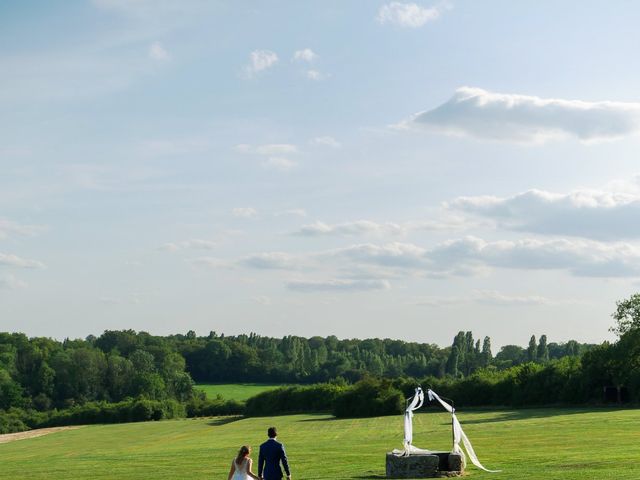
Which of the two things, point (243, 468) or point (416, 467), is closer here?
point (243, 468)

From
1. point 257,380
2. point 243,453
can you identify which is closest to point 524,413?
point 243,453

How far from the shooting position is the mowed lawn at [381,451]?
3269 centimetres

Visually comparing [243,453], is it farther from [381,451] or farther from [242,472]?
[381,451]

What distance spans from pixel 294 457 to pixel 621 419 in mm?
27177

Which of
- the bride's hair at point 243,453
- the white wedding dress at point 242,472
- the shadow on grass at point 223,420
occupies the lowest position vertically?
the shadow on grass at point 223,420

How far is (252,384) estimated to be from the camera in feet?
628

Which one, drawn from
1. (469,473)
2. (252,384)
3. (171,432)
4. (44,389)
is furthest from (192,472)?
(252,384)

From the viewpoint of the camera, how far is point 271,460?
2225 cm

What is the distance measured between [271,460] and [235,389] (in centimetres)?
15666

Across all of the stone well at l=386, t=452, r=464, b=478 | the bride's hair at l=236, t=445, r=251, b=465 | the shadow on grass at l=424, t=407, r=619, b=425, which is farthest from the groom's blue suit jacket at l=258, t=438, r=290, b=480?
the shadow on grass at l=424, t=407, r=619, b=425

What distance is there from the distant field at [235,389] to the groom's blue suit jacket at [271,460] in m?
136

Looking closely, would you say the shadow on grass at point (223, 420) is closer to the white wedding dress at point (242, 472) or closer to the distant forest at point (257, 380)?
the distant forest at point (257, 380)

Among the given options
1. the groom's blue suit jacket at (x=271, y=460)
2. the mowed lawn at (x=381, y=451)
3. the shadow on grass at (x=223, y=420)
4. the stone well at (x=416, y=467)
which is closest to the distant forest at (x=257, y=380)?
the shadow on grass at (x=223, y=420)

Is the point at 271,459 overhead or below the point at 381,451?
overhead
